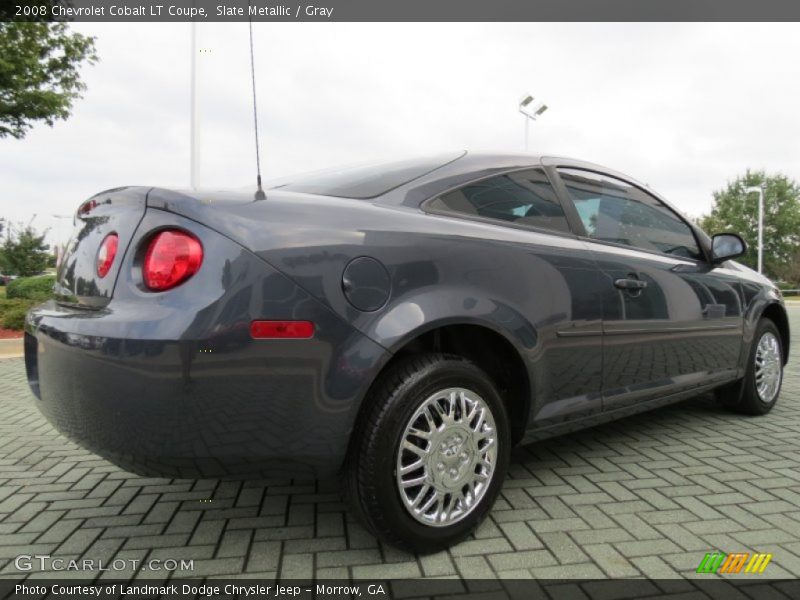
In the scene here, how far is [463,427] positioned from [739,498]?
4.65 ft

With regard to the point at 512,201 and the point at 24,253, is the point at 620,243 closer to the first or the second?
the point at 512,201

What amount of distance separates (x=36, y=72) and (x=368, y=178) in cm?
1014

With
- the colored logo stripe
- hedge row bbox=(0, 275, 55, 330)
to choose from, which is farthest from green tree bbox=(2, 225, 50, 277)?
the colored logo stripe

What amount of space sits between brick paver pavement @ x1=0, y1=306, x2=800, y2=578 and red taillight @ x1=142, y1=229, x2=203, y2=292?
0.79 m

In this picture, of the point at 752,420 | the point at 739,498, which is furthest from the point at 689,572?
the point at 752,420

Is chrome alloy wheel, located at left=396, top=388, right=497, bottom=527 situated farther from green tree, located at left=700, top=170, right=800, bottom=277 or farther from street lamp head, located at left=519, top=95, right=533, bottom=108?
green tree, located at left=700, top=170, right=800, bottom=277

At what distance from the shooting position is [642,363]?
3.04 metres

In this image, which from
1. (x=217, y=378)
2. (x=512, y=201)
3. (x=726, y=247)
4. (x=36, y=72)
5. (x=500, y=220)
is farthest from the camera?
(x=36, y=72)

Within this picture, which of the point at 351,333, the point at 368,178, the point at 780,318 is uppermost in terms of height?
the point at 368,178

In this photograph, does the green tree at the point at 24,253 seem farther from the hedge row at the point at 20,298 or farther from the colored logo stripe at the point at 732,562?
the colored logo stripe at the point at 732,562

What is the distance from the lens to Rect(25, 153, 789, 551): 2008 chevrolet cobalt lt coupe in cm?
178

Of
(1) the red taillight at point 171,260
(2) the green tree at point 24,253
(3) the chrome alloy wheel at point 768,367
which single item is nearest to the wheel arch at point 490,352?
(1) the red taillight at point 171,260

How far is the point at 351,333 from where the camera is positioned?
1.90 meters

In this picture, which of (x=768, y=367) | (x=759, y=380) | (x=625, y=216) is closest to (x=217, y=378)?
(x=625, y=216)
